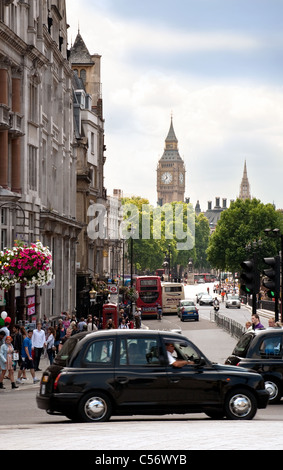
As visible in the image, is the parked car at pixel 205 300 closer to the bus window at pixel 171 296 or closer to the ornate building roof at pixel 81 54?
the bus window at pixel 171 296

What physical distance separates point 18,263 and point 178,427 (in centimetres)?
1623

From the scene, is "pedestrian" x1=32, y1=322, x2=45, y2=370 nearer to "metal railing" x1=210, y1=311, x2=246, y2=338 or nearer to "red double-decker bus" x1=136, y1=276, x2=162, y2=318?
"metal railing" x1=210, y1=311, x2=246, y2=338

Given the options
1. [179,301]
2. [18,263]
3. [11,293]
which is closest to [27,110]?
[11,293]

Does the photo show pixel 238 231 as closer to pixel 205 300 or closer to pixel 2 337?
pixel 205 300

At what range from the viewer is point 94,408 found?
680 inches

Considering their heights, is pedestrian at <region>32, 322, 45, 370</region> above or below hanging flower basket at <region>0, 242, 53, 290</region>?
below

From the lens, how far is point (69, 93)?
58219mm

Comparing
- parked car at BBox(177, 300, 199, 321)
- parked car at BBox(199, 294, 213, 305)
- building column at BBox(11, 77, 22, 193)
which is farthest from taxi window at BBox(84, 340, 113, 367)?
parked car at BBox(199, 294, 213, 305)

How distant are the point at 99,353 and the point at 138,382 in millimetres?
812

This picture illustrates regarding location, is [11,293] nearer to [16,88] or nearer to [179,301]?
[16,88]

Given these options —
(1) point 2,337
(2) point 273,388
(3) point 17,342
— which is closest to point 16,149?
(3) point 17,342

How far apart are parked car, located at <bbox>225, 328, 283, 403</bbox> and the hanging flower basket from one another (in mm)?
10248

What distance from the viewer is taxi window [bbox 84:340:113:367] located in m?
17.5

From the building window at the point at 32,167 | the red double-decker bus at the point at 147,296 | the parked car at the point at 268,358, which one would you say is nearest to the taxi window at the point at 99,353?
the parked car at the point at 268,358
